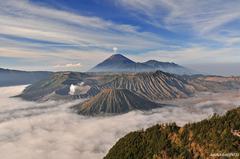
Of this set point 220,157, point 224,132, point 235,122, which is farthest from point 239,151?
point 235,122

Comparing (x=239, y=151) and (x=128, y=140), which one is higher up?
(x=239, y=151)

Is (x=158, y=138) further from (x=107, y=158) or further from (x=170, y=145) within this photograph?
(x=107, y=158)

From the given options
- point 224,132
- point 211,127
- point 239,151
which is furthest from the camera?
point 211,127

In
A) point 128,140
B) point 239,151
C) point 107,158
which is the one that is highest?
point 239,151

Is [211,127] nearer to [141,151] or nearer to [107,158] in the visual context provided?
[141,151]

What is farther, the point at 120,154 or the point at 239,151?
the point at 120,154

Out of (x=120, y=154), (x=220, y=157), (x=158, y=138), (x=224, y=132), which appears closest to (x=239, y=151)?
(x=220, y=157)

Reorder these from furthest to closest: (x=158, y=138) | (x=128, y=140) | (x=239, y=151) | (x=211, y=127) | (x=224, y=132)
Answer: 1. (x=128, y=140)
2. (x=158, y=138)
3. (x=211, y=127)
4. (x=224, y=132)
5. (x=239, y=151)
